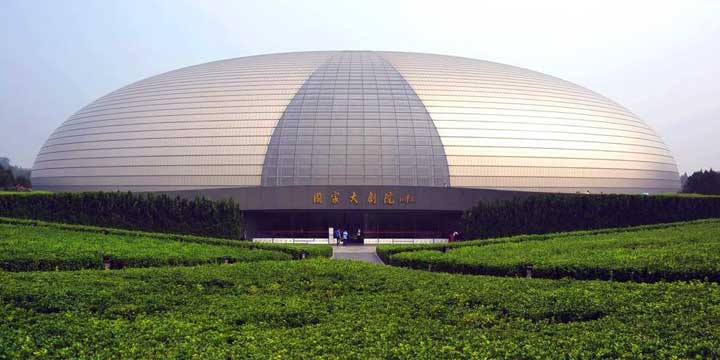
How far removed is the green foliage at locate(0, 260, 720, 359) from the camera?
6.72m

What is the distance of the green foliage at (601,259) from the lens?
1192 cm

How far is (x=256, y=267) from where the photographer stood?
1352 centimetres

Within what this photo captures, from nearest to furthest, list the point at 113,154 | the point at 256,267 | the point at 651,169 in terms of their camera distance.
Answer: the point at 256,267, the point at 113,154, the point at 651,169

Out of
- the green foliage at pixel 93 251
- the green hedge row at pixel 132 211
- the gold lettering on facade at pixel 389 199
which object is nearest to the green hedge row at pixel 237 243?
the green foliage at pixel 93 251

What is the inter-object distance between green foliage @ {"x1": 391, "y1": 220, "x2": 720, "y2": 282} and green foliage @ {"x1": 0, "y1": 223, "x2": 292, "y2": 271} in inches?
210

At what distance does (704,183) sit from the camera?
44.6 meters

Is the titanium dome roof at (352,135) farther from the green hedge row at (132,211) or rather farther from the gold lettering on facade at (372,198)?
the green hedge row at (132,211)

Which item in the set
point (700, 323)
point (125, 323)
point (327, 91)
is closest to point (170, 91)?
point (327, 91)

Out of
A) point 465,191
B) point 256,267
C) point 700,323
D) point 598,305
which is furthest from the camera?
point 465,191

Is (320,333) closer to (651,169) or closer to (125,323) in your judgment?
(125,323)

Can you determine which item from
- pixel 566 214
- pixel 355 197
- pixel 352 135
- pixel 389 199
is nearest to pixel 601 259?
pixel 566 214

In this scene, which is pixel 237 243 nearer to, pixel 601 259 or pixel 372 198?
pixel 372 198

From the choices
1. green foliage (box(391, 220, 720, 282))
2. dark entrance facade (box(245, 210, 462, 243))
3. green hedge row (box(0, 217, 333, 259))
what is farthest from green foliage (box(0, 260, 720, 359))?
dark entrance facade (box(245, 210, 462, 243))

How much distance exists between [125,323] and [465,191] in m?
23.6
